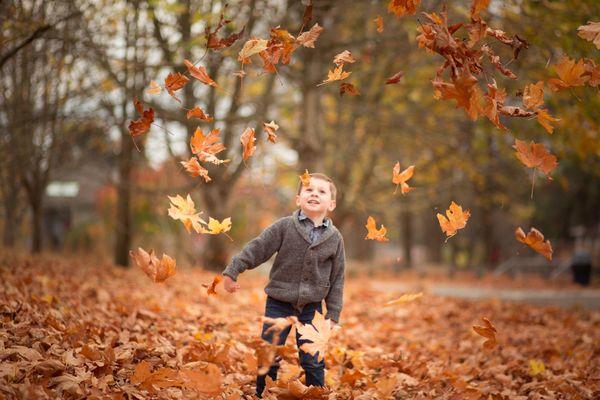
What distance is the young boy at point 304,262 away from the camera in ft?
11.3

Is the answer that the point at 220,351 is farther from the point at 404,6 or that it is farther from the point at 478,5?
the point at 478,5

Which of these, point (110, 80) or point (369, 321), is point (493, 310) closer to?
point (369, 321)

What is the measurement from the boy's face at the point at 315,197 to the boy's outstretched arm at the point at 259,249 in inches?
7.2

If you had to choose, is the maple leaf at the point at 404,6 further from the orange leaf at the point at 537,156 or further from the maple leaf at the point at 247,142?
the maple leaf at the point at 247,142

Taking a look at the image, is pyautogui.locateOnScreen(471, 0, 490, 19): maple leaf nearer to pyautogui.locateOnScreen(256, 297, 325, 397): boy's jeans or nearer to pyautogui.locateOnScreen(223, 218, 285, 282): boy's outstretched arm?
pyautogui.locateOnScreen(223, 218, 285, 282): boy's outstretched arm

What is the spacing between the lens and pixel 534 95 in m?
3.09

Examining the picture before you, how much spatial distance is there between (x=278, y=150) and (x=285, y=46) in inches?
506

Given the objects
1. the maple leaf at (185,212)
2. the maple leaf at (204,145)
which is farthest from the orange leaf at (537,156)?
the maple leaf at (185,212)

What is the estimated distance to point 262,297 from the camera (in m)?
7.50

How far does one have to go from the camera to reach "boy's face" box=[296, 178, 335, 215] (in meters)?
3.53

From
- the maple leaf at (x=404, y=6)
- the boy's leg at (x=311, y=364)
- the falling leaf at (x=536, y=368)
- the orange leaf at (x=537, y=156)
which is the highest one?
the maple leaf at (x=404, y=6)

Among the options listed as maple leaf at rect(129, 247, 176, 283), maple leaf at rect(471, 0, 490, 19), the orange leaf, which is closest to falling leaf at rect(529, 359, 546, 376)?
the orange leaf

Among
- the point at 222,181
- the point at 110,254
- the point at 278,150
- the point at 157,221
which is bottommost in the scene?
the point at 110,254

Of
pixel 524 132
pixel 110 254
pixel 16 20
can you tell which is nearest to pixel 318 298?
pixel 16 20
